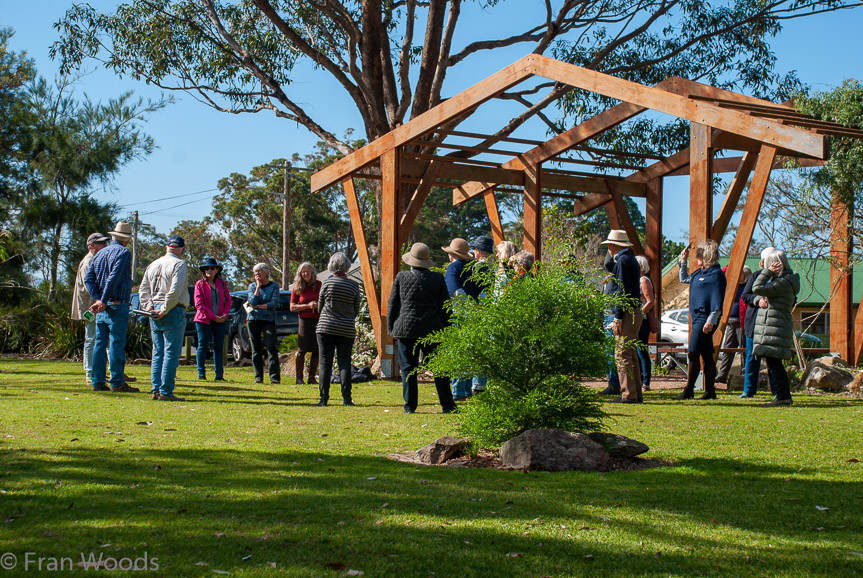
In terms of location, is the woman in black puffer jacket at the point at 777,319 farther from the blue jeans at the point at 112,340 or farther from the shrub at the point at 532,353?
the blue jeans at the point at 112,340

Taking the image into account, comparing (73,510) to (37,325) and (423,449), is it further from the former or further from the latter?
(37,325)

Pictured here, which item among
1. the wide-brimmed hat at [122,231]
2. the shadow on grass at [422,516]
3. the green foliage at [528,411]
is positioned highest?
the wide-brimmed hat at [122,231]

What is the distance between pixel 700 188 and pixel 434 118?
4132mm

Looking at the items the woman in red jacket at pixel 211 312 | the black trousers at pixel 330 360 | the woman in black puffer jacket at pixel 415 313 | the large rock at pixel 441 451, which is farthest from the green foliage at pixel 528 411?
the woman in red jacket at pixel 211 312

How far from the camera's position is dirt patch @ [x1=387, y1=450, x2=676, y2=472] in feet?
17.3

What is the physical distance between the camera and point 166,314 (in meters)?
9.20

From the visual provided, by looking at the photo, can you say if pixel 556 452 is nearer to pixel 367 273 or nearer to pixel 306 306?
pixel 306 306

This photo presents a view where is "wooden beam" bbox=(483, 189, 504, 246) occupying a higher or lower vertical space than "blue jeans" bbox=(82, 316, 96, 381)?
higher

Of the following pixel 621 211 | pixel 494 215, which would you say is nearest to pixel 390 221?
pixel 494 215

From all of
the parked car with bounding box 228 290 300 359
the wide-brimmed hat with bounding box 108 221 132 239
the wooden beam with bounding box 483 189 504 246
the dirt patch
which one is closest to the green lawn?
the dirt patch

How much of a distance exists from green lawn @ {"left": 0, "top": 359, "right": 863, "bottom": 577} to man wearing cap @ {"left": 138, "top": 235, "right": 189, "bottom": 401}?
1.84 metres

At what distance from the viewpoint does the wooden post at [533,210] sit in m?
15.1

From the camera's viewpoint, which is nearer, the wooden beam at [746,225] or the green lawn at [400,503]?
the green lawn at [400,503]

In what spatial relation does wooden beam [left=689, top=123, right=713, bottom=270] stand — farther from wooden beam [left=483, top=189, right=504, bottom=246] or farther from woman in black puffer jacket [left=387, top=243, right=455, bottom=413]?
wooden beam [left=483, top=189, right=504, bottom=246]
